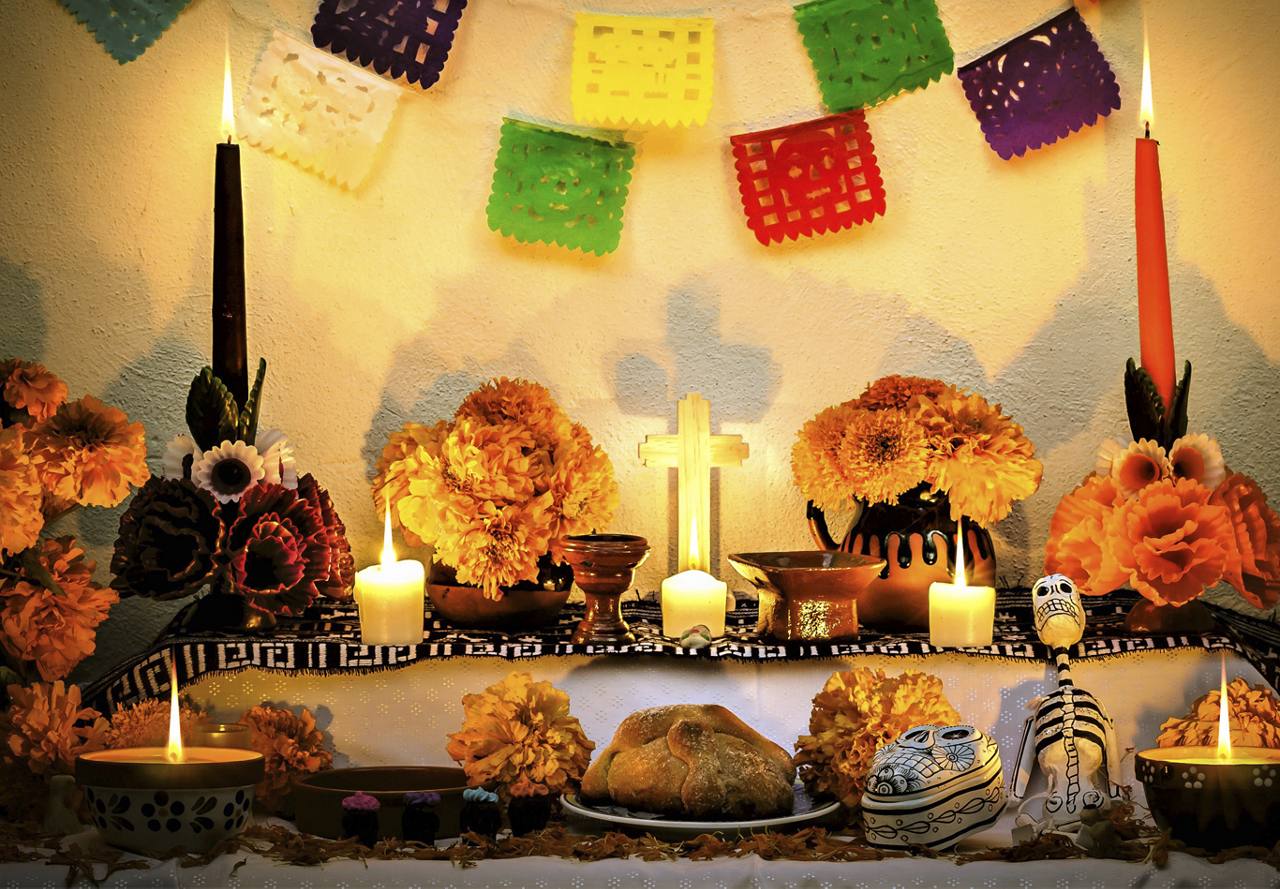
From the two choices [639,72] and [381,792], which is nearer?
[381,792]

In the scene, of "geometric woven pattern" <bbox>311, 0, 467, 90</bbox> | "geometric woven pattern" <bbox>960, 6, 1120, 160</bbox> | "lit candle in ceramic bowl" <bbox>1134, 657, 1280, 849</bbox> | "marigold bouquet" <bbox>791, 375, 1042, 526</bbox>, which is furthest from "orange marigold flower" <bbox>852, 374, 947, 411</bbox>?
"geometric woven pattern" <bbox>311, 0, 467, 90</bbox>

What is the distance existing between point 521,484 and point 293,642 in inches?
9.6

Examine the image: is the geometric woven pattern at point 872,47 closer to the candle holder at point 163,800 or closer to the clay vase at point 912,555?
the clay vase at point 912,555

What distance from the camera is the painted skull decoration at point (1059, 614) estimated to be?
1.23 meters

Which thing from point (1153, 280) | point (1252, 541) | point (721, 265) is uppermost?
point (721, 265)

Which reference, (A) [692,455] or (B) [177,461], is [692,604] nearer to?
(A) [692,455]

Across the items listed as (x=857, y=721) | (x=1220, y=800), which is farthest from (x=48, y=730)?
(x=1220, y=800)

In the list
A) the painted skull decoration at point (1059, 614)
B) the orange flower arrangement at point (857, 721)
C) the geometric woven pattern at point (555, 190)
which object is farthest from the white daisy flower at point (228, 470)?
the painted skull decoration at point (1059, 614)

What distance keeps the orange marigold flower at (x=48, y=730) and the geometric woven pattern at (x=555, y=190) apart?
713mm

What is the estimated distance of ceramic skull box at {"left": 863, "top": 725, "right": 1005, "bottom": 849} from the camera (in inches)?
42.6

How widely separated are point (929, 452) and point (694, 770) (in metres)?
0.47

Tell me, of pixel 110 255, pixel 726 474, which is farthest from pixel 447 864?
pixel 110 255

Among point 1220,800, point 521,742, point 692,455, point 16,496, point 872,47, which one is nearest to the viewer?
point 1220,800

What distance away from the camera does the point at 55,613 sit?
1379 millimetres
